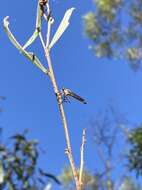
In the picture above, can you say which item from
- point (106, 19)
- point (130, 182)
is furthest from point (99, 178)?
point (106, 19)

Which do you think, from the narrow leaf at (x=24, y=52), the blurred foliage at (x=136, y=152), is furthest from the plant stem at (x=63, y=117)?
the blurred foliage at (x=136, y=152)

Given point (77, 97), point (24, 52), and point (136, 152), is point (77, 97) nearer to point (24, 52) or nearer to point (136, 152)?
point (24, 52)

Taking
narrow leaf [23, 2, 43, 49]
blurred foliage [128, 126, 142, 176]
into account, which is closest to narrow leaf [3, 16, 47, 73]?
narrow leaf [23, 2, 43, 49]

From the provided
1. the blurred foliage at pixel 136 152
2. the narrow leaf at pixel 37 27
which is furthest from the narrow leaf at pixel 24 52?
the blurred foliage at pixel 136 152

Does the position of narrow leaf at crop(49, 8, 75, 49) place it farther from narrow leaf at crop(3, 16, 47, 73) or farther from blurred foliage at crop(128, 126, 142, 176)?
blurred foliage at crop(128, 126, 142, 176)

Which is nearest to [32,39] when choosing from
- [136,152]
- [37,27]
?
[37,27]

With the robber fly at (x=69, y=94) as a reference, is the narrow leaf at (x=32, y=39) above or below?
above

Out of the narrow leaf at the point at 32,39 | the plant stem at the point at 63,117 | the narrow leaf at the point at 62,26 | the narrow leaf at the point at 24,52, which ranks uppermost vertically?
the narrow leaf at the point at 62,26

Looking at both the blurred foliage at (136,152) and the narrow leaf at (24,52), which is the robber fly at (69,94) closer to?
the narrow leaf at (24,52)

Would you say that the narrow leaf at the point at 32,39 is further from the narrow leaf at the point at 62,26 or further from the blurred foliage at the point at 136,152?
the blurred foliage at the point at 136,152

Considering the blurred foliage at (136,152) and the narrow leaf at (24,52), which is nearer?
the narrow leaf at (24,52)

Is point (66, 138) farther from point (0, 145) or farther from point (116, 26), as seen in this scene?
point (116, 26)
